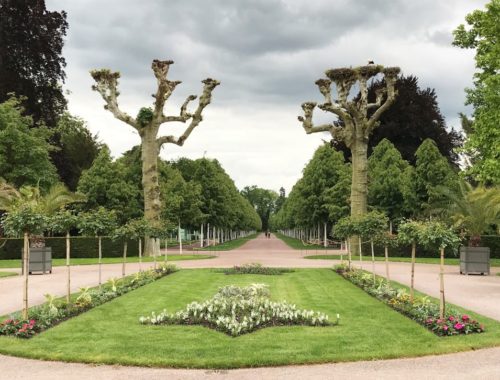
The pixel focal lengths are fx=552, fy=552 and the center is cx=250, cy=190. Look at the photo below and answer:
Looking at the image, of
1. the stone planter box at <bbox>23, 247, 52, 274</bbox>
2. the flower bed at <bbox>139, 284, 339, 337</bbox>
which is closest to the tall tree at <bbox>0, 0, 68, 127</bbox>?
the stone planter box at <bbox>23, 247, 52, 274</bbox>

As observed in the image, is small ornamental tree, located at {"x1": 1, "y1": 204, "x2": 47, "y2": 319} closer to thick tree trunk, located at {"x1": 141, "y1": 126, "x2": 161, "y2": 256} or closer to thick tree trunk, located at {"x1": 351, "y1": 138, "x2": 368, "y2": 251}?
thick tree trunk, located at {"x1": 141, "y1": 126, "x2": 161, "y2": 256}

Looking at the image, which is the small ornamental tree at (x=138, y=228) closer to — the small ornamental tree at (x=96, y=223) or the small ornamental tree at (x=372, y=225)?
the small ornamental tree at (x=96, y=223)

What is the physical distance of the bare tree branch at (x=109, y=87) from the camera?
102 ft

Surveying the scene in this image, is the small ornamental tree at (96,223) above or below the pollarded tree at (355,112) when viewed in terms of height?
below

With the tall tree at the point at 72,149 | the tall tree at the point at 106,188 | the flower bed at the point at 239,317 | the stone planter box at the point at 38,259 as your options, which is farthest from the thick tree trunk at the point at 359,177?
the tall tree at the point at 72,149

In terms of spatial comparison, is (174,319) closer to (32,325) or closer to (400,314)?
(32,325)

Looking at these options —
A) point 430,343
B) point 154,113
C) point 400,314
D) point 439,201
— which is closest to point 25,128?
point 154,113

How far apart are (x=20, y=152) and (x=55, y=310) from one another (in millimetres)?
26598

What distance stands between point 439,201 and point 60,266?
22.9 metres

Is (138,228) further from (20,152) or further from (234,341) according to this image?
(20,152)

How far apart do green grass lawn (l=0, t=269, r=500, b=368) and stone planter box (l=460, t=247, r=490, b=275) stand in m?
11.2

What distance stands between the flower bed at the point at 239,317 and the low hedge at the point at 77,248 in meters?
23.8

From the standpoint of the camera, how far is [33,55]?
38844mm

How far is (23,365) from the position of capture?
28.2 ft
